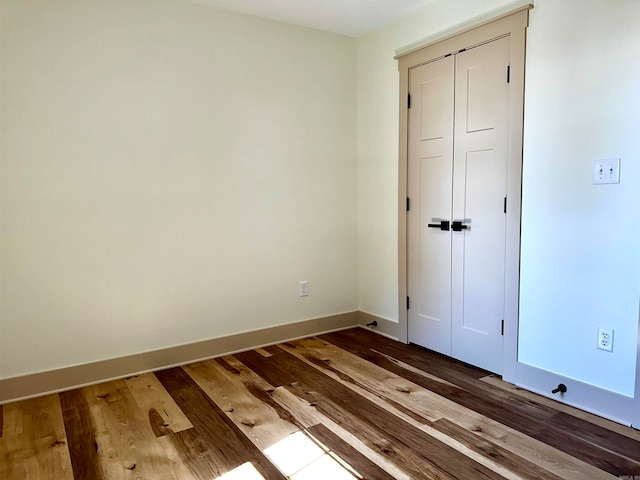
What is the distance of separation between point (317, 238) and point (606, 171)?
2.15 meters

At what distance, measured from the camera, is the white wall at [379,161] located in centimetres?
341

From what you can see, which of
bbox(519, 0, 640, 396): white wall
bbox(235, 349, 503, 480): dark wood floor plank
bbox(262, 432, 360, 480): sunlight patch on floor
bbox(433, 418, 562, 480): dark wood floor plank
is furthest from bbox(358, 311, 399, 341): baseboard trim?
bbox(262, 432, 360, 480): sunlight patch on floor

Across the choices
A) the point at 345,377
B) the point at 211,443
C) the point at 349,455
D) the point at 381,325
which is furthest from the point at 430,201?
the point at 211,443

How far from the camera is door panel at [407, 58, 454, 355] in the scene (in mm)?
3027

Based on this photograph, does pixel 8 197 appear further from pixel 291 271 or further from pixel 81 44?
pixel 291 271

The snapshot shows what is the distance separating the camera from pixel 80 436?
2.15 metres

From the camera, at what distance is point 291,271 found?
3570mm

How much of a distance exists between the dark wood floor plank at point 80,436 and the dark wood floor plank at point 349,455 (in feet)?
3.21

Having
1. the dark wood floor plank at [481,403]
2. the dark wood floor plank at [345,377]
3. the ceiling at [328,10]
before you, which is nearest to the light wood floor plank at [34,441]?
the dark wood floor plank at [345,377]

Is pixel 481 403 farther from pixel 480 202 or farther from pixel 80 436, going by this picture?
pixel 80 436

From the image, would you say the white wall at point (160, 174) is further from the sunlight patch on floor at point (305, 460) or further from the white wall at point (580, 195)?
the white wall at point (580, 195)

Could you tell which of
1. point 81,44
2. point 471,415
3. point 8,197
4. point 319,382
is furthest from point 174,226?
point 471,415

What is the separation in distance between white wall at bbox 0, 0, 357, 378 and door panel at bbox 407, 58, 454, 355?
29.4 inches

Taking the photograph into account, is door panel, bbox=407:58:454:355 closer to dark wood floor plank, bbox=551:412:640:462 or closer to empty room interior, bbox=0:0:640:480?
empty room interior, bbox=0:0:640:480
